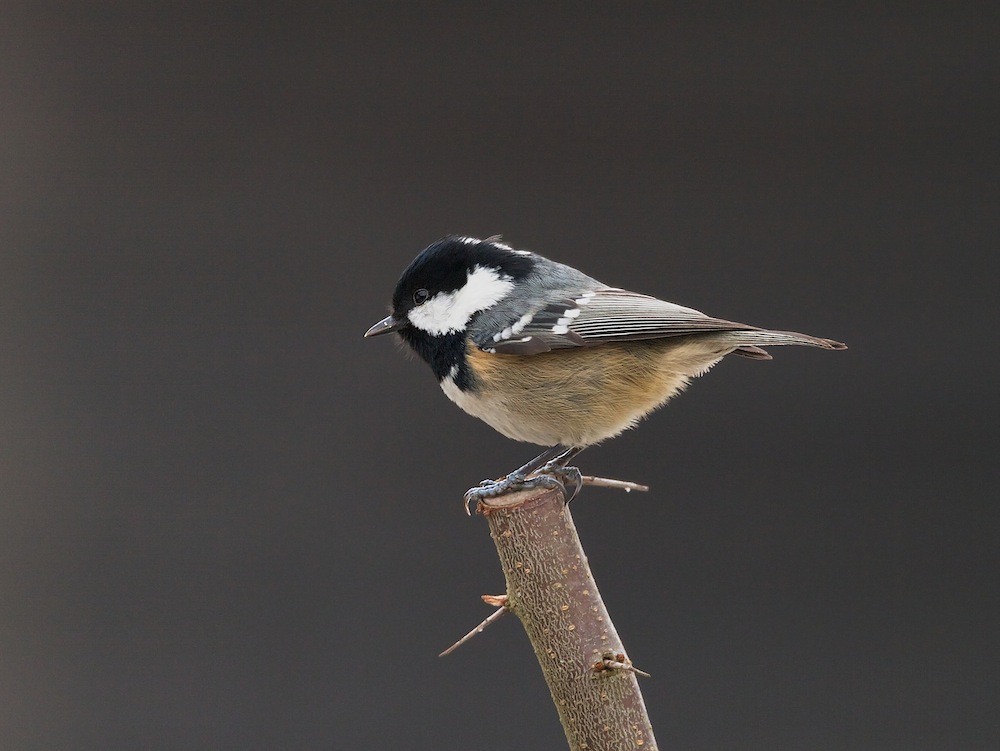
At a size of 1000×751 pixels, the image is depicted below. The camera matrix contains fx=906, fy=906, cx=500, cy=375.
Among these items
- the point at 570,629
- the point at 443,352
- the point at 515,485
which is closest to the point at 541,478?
the point at 515,485

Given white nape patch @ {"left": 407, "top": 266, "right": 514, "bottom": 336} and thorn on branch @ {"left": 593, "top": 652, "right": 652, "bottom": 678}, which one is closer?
thorn on branch @ {"left": 593, "top": 652, "right": 652, "bottom": 678}

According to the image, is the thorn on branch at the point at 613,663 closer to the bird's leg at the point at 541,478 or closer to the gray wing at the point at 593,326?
the bird's leg at the point at 541,478

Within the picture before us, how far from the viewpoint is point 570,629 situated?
44.4 inches

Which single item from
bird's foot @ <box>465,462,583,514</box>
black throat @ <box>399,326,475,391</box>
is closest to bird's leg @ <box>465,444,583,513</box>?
bird's foot @ <box>465,462,583,514</box>

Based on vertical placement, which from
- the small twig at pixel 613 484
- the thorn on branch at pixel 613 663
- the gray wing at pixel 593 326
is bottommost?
the thorn on branch at pixel 613 663

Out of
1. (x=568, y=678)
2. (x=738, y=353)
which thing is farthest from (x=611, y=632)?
(x=738, y=353)

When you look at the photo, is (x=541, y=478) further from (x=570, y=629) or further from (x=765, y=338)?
(x=765, y=338)

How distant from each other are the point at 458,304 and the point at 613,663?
702mm

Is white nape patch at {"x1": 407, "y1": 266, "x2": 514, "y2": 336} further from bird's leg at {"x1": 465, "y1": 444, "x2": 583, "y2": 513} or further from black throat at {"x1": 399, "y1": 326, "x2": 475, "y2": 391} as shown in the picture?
bird's leg at {"x1": 465, "y1": 444, "x2": 583, "y2": 513}

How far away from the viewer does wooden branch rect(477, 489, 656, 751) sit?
111 cm

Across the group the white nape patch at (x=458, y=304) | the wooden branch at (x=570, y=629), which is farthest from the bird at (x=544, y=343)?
the wooden branch at (x=570, y=629)

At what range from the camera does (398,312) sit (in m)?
1.60

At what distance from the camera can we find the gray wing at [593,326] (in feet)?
4.80

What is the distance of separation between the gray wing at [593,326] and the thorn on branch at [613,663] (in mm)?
541
